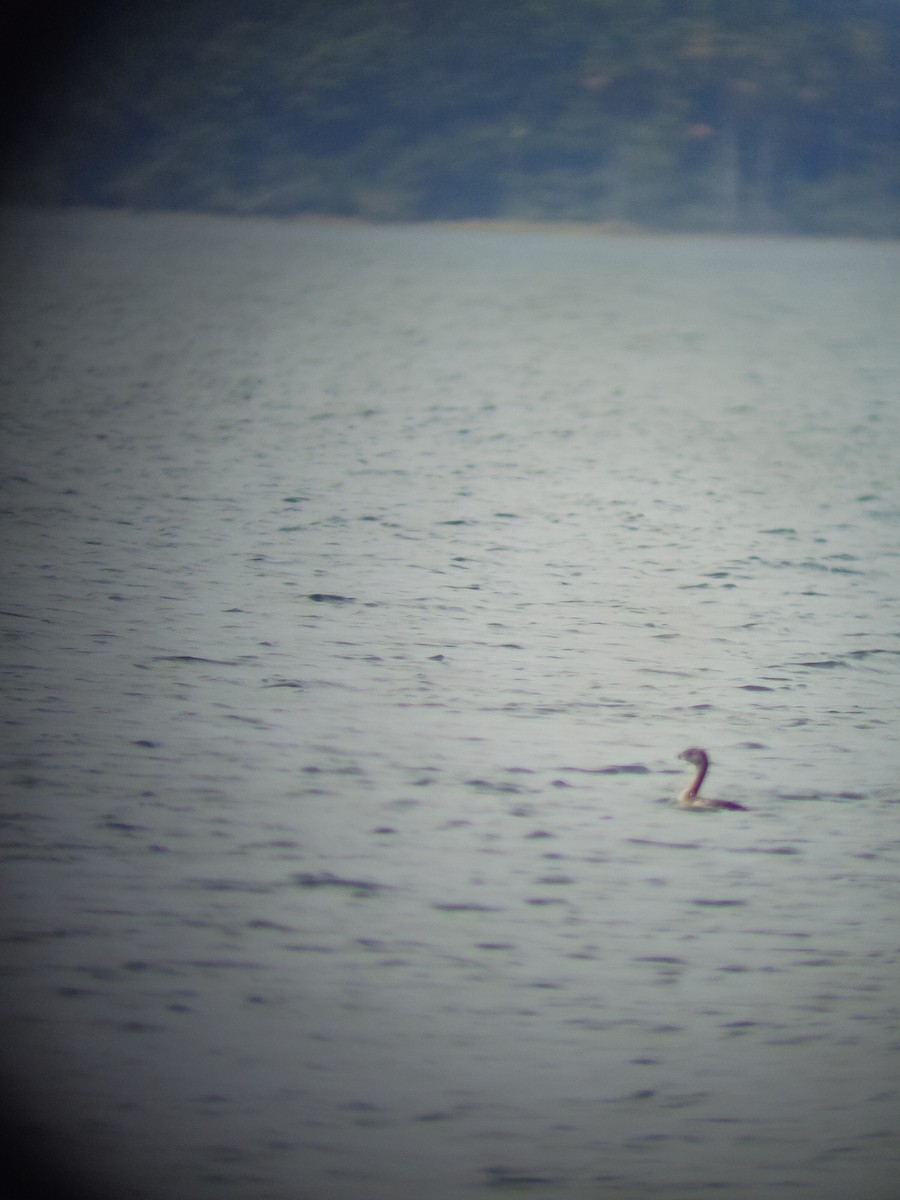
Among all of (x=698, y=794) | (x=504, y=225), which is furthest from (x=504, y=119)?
(x=698, y=794)

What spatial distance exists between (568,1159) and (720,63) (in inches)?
792

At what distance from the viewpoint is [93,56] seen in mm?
20266

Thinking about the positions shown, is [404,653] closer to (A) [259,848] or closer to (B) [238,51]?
(A) [259,848]

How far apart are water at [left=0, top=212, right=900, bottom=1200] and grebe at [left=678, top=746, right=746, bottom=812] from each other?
0.03 m

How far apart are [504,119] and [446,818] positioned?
18597mm

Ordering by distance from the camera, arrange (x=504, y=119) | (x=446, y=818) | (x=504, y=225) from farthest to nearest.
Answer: (x=504, y=225), (x=504, y=119), (x=446, y=818)

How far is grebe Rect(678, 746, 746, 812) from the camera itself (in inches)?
77.0

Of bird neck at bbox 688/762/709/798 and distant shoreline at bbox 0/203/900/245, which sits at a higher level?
bird neck at bbox 688/762/709/798

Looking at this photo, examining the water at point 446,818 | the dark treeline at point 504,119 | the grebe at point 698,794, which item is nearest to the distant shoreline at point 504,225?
the dark treeline at point 504,119

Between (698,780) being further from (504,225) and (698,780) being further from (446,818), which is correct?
(504,225)

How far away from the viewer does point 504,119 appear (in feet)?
62.9

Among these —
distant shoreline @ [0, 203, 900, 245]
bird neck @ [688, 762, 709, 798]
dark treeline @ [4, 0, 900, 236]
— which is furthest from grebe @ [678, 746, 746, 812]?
distant shoreline @ [0, 203, 900, 245]

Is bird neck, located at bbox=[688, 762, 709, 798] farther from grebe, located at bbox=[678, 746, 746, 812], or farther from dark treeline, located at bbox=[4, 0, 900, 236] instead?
dark treeline, located at bbox=[4, 0, 900, 236]

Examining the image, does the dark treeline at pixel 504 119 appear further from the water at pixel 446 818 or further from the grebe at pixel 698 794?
the grebe at pixel 698 794
